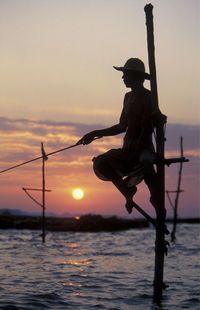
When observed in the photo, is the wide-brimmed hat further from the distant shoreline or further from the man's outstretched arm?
the distant shoreline

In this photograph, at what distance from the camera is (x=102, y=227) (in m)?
54.1

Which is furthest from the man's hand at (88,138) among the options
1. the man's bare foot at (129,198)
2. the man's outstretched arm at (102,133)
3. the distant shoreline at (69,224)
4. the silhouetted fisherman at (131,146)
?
the distant shoreline at (69,224)

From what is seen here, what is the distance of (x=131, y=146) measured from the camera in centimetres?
792

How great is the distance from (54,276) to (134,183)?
7.26 m

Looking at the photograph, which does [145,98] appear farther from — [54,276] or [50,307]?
[54,276]

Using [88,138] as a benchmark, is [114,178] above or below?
below

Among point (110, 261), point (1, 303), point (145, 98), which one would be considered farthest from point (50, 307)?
point (110, 261)

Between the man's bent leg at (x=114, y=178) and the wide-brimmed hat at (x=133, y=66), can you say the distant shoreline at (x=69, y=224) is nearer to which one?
the man's bent leg at (x=114, y=178)

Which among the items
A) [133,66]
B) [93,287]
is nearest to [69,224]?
[93,287]

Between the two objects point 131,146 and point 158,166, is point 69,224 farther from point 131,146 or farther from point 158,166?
point 131,146

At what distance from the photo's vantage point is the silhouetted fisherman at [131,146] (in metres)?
7.85

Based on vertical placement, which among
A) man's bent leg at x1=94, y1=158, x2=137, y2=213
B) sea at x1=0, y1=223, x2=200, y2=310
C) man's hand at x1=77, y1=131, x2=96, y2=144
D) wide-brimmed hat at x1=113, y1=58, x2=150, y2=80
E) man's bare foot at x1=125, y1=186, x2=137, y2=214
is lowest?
sea at x1=0, y1=223, x2=200, y2=310

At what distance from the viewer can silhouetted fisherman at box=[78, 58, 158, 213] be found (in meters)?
7.85

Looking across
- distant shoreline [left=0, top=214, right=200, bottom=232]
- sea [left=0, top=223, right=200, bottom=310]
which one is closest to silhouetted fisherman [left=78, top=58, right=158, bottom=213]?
sea [left=0, top=223, right=200, bottom=310]
